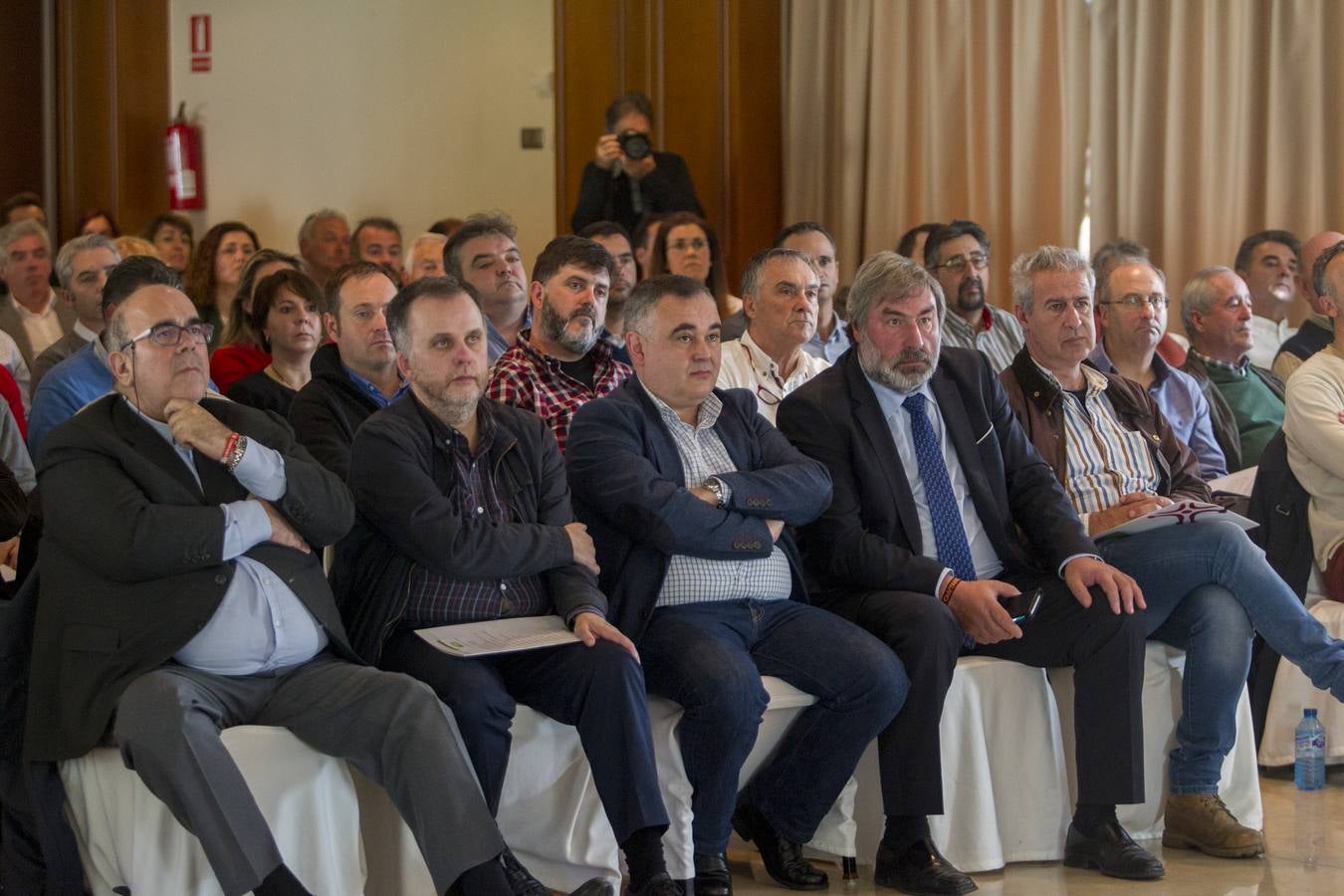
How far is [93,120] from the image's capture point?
29.6ft

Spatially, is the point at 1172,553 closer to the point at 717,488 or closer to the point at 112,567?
the point at 717,488

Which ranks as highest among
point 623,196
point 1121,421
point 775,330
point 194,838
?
point 623,196

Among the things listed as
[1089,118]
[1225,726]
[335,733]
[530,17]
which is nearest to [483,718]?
[335,733]

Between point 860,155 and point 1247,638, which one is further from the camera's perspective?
point 860,155

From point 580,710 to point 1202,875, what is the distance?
143cm

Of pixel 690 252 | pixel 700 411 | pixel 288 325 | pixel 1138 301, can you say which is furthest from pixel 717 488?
pixel 690 252

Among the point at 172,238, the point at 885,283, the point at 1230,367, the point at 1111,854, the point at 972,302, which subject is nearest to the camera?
the point at 1111,854

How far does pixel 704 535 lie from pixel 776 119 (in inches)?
185

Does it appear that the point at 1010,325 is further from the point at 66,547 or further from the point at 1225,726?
the point at 66,547

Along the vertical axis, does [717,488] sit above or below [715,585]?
above

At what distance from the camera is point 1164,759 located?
397 cm

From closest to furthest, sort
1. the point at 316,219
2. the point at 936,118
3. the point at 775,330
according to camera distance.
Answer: the point at 775,330, the point at 316,219, the point at 936,118

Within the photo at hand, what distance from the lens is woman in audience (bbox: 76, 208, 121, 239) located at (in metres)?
8.06

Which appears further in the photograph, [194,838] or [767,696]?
[767,696]
